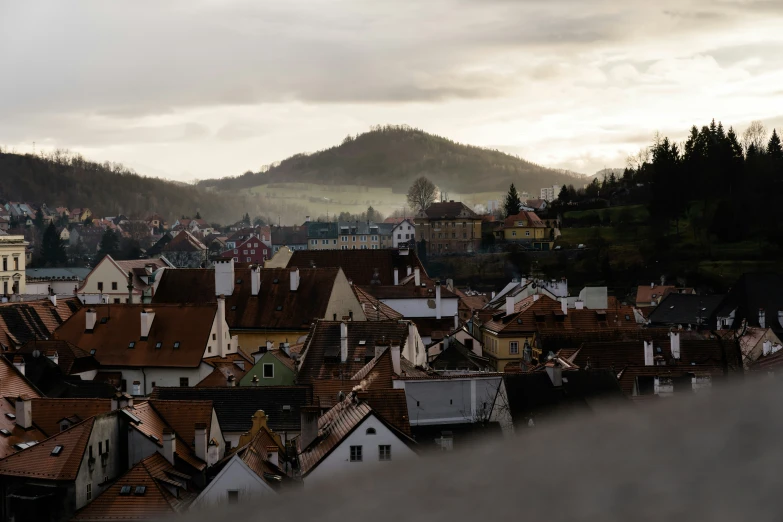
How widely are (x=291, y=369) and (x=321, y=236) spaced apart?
3427 inches

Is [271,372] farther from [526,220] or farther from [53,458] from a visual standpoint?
[526,220]

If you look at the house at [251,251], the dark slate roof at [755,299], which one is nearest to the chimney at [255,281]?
the dark slate roof at [755,299]

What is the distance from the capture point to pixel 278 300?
125 ft

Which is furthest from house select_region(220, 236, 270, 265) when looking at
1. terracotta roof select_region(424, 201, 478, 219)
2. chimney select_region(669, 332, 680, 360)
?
chimney select_region(669, 332, 680, 360)

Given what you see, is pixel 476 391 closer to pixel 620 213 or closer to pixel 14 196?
pixel 620 213

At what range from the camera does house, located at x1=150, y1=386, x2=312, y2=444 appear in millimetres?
21391

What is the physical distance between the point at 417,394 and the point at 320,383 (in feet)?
10.9

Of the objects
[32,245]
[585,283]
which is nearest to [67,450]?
[585,283]

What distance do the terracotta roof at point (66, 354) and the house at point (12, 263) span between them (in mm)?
32653

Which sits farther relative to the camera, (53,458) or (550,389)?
(550,389)

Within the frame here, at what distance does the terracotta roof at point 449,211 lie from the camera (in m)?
99.2

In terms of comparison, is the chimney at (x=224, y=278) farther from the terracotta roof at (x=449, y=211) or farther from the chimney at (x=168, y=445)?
the terracotta roof at (x=449, y=211)

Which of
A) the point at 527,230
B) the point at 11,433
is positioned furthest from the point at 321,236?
the point at 11,433

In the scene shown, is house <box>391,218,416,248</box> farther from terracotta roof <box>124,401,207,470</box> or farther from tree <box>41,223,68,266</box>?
terracotta roof <box>124,401,207,470</box>
